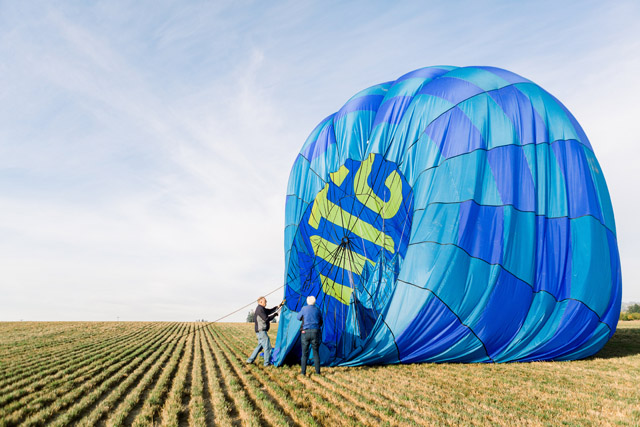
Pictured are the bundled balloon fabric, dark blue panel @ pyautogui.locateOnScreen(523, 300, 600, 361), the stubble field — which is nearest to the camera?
the stubble field

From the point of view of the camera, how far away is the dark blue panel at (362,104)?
28.9 feet

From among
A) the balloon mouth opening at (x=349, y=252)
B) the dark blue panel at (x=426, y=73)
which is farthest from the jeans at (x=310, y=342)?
the dark blue panel at (x=426, y=73)

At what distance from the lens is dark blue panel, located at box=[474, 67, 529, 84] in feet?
27.3

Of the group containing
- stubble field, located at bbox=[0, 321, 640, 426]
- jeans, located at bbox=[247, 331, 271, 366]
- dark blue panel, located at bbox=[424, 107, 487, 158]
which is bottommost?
stubble field, located at bbox=[0, 321, 640, 426]

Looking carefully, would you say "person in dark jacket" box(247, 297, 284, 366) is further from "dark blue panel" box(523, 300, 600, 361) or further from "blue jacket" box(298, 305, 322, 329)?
"dark blue panel" box(523, 300, 600, 361)

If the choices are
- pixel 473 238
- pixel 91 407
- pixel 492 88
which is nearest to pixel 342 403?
pixel 91 407

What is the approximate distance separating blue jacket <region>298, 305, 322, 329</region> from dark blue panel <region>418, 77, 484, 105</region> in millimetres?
4785

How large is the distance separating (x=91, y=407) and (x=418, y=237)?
531cm

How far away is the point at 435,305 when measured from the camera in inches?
262

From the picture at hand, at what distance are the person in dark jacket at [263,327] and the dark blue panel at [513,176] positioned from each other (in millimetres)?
4955

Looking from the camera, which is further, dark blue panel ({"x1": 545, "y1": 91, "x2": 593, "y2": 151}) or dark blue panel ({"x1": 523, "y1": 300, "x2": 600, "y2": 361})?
dark blue panel ({"x1": 545, "y1": 91, "x2": 593, "y2": 151})

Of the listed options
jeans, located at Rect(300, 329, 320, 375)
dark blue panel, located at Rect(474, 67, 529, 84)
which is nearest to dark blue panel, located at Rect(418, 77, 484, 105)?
dark blue panel, located at Rect(474, 67, 529, 84)

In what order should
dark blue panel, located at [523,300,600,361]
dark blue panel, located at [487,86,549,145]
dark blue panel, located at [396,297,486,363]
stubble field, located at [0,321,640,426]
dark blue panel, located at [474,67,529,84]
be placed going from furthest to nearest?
dark blue panel, located at [474,67,529,84] < dark blue panel, located at [487,86,549,145] < dark blue panel, located at [523,300,600,361] < dark blue panel, located at [396,297,486,363] < stubble field, located at [0,321,640,426]

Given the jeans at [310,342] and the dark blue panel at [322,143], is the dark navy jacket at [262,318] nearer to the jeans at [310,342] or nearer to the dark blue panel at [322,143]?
the jeans at [310,342]
